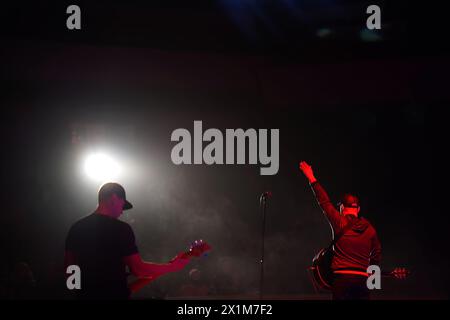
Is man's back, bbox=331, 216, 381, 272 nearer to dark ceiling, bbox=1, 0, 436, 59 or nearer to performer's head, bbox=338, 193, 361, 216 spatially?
performer's head, bbox=338, 193, 361, 216

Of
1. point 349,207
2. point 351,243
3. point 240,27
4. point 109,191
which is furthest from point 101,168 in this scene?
point 109,191

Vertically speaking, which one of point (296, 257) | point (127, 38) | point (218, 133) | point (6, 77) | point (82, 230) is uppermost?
point (127, 38)

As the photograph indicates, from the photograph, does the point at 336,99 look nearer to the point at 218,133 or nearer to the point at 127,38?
the point at 218,133

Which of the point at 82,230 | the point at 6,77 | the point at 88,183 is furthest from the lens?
the point at 88,183

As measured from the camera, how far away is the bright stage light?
1048cm

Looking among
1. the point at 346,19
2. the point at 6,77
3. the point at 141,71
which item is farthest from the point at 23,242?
the point at 346,19

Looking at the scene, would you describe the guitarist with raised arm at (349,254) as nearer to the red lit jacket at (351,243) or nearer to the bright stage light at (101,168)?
the red lit jacket at (351,243)

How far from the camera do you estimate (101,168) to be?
1056cm

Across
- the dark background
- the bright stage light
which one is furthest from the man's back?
the bright stage light

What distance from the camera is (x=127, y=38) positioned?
9.94m

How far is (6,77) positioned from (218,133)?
3.58m

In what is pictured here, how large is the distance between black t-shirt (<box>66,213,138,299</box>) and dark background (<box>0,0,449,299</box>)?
5205 mm

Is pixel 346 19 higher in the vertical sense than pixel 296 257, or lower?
higher

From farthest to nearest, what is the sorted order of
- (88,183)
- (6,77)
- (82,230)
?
(88,183)
(6,77)
(82,230)
